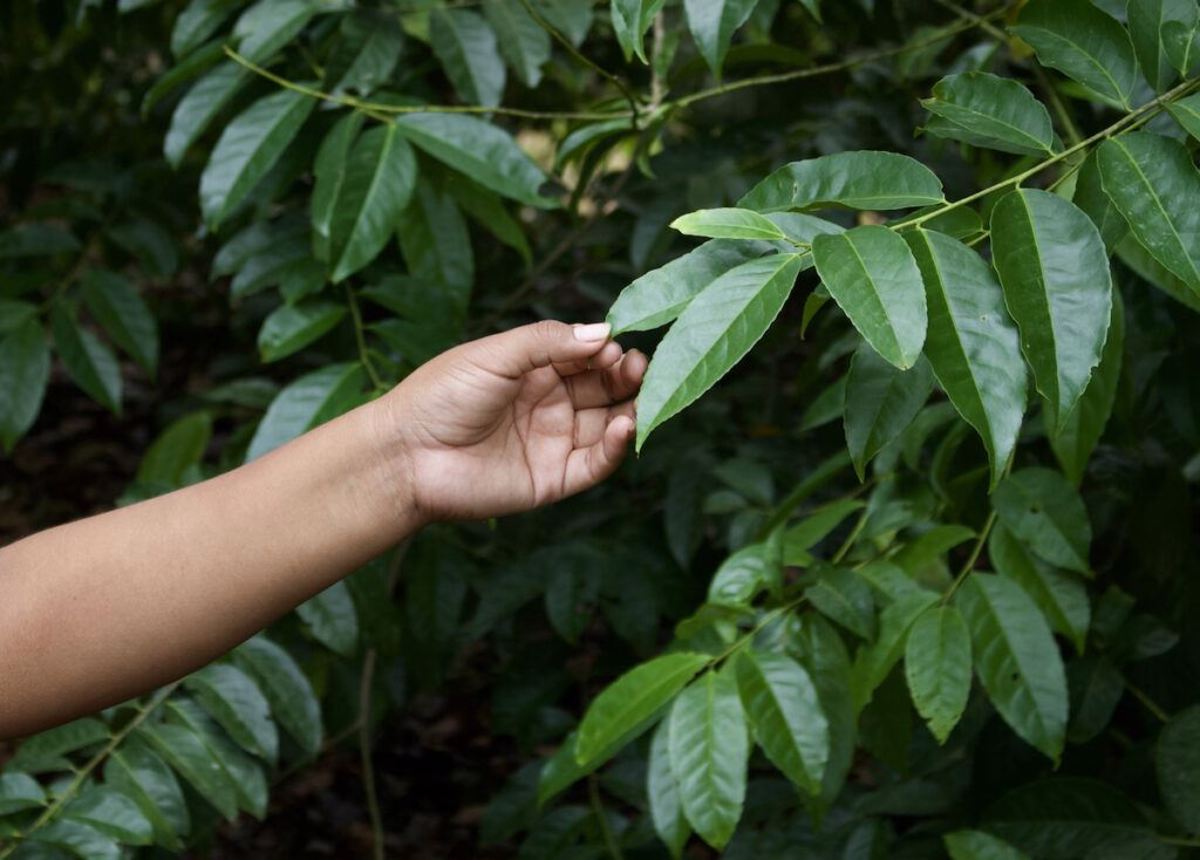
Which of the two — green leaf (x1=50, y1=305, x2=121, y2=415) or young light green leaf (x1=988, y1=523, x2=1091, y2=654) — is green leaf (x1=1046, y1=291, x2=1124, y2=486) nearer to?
young light green leaf (x1=988, y1=523, x2=1091, y2=654)

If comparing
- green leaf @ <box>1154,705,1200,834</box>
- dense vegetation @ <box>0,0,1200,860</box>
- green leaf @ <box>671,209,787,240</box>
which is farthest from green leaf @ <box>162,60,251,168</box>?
green leaf @ <box>1154,705,1200,834</box>

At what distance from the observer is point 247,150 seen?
177 cm

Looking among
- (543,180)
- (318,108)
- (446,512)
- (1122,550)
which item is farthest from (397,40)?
→ (1122,550)

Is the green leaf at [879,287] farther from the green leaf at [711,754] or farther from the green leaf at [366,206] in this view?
the green leaf at [366,206]

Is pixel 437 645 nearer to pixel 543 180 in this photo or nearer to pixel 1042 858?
pixel 543 180

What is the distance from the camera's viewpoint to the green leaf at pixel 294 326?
183cm

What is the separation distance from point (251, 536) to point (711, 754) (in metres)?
0.47

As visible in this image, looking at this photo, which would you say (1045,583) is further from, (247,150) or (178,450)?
(178,450)

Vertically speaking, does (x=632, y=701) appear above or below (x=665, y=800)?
above

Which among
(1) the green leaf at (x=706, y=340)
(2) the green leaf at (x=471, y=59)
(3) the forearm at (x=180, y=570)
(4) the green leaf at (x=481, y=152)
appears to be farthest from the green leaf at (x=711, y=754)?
(2) the green leaf at (x=471, y=59)

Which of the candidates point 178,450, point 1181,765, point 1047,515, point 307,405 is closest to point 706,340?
point 1047,515

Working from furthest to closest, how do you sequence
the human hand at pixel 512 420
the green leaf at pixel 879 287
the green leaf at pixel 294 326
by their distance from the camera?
the green leaf at pixel 294 326, the human hand at pixel 512 420, the green leaf at pixel 879 287

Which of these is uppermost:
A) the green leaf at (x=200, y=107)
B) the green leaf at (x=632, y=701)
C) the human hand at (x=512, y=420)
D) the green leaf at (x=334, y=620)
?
the green leaf at (x=200, y=107)

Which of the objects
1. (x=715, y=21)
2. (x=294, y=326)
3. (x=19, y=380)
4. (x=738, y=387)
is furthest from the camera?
(x=738, y=387)
